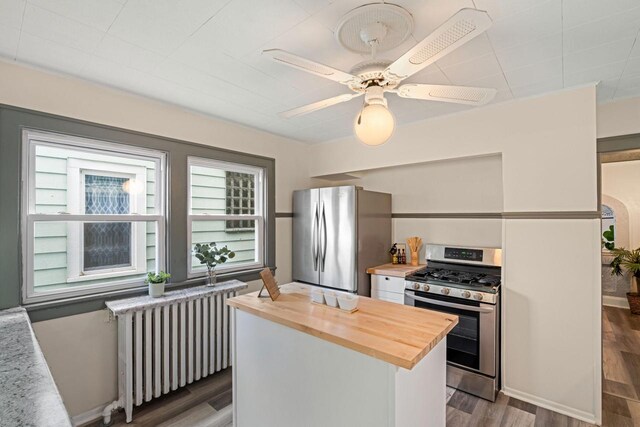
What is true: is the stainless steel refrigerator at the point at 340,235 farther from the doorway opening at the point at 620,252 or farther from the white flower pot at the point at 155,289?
the doorway opening at the point at 620,252

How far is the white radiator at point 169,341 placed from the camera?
2.23 metres

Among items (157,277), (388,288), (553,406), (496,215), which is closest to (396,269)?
(388,288)

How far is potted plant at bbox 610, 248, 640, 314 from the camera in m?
4.43

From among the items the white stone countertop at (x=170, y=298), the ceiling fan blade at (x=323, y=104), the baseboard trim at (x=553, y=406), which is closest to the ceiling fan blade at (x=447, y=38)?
the ceiling fan blade at (x=323, y=104)

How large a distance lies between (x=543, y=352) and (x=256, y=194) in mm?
3058

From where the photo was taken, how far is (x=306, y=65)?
1354 millimetres

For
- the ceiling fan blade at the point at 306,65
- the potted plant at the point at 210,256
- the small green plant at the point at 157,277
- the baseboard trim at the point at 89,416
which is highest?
the ceiling fan blade at the point at 306,65

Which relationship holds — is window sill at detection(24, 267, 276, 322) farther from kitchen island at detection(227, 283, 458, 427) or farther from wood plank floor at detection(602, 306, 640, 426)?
wood plank floor at detection(602, 306, 640, 426)

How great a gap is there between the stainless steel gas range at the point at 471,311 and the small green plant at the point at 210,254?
71.6 inches

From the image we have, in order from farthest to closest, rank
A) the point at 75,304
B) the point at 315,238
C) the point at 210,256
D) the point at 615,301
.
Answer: the point at 615,301 → the point at 315,238 → the point at 210,256 → the point at 75,304

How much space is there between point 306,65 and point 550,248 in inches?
91.1

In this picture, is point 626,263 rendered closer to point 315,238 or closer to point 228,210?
point 315,238

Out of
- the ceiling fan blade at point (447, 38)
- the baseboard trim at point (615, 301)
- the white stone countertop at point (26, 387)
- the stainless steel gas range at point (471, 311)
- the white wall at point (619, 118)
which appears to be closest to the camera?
the white stone countertop at point (26, 387)

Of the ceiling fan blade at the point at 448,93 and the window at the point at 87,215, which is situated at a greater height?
the ceiling fan blade at the point at 448,93
